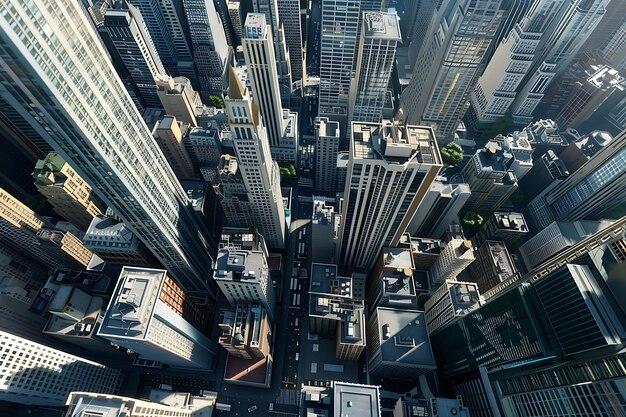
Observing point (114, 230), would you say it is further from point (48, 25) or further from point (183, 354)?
point (48, 25)

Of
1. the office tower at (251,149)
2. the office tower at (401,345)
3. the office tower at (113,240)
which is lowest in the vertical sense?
the office tower at (401,345)

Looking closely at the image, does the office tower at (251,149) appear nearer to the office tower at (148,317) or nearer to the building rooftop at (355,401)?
the office tower at (148,317)

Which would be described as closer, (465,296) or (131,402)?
(131,402)

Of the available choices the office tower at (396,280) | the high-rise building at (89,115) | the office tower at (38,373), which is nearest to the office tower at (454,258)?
the office tower at (396,280)

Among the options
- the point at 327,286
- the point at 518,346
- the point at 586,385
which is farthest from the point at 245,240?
the point at 586,385

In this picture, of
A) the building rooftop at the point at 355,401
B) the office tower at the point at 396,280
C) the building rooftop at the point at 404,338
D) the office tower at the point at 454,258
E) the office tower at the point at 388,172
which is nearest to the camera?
the building rooftop at the point at 355,401

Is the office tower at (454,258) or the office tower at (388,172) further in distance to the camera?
the office tower at (454,258)

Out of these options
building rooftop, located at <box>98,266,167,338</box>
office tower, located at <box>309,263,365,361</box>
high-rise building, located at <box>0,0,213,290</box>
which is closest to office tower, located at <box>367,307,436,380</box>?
office tower, located at <box>309,263,365,361</box>
